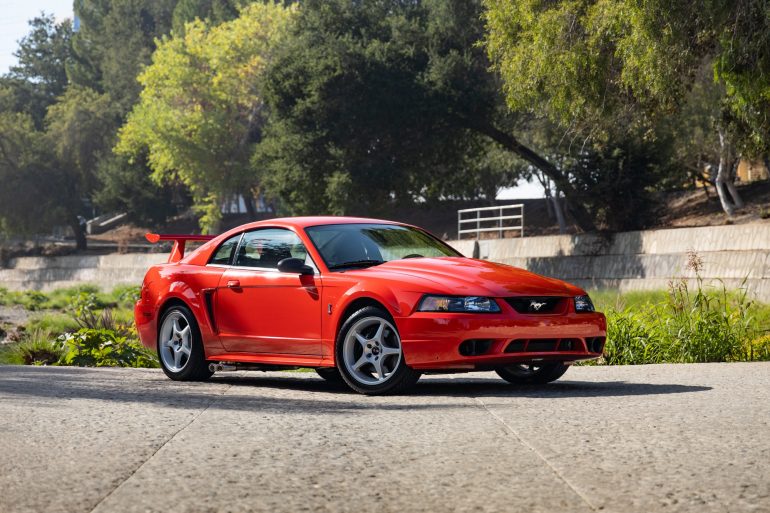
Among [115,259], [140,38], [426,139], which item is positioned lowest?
[115,259]

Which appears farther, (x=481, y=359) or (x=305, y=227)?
(x=305, y=227)

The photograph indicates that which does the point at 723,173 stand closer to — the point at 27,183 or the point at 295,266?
the point at 295,266

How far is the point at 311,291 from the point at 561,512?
5386 millimetres

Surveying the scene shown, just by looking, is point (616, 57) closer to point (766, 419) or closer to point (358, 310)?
point (358, 310)

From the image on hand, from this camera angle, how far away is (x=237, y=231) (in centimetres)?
1130

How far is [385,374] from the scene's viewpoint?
31.2ft

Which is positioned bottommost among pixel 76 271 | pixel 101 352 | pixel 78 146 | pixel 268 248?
pixel 76 271

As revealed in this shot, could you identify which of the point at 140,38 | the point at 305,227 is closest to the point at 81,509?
the point at 305,227

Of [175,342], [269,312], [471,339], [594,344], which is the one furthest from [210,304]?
[594,344]

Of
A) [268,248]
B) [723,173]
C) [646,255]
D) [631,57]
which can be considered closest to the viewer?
[268,248]

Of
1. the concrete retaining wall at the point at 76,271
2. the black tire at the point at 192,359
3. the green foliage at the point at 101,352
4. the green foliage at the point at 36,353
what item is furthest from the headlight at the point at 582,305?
the concrete retaining wall at the point at 76,271

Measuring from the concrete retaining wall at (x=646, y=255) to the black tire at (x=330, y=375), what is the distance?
50.9 ft

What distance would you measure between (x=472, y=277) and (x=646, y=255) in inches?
940

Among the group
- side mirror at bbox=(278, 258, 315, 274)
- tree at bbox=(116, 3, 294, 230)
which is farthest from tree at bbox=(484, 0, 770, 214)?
tree at bbox=(116, 3, 294, 230)
